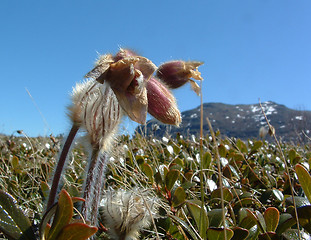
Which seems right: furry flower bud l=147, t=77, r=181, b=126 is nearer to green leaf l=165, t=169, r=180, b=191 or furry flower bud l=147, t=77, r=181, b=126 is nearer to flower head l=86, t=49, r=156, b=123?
flower head l=86, t=49, r=156, b=123

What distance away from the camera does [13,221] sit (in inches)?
29.5

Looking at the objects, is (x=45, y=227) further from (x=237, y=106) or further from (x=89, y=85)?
(x=237, y=106)

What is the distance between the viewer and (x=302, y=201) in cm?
110

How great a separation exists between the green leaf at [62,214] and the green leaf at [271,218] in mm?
641

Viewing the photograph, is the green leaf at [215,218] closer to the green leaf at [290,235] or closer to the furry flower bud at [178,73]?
the green leaf at [290,235]

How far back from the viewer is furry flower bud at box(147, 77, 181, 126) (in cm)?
111

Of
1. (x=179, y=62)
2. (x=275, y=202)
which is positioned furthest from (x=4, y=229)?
(x=275, y=202)

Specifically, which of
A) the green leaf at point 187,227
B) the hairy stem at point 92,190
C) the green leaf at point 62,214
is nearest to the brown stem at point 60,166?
the hairy stem at point 92,190

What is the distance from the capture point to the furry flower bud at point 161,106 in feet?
3.63

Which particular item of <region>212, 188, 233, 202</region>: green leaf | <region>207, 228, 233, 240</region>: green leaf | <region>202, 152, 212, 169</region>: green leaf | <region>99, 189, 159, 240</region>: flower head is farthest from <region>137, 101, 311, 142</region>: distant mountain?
<region>207, 228, 233, 240</region>: green leaf

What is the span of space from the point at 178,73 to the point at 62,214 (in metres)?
0.82

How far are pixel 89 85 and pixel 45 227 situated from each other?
0.63 m

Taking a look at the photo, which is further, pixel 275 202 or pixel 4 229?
pixel 275 202

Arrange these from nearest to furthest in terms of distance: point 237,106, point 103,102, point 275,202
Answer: point 103,102
point 275,202
point 237,106
